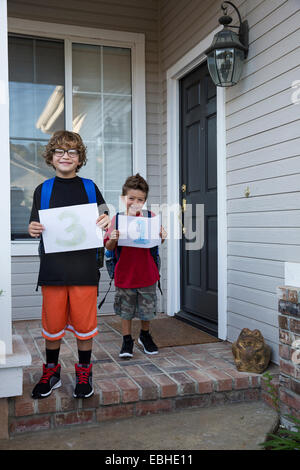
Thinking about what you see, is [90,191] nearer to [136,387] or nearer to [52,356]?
[52,356]

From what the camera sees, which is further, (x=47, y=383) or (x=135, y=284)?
(x=135, y=284)

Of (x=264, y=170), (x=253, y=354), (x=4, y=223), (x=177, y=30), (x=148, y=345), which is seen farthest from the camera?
(x=177, y=30)

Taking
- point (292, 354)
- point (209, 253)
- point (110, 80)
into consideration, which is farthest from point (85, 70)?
point (292, 354)

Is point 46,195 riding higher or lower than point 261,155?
lower

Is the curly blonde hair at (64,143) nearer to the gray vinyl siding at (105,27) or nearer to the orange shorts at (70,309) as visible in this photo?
the orange shorts at (70,309)

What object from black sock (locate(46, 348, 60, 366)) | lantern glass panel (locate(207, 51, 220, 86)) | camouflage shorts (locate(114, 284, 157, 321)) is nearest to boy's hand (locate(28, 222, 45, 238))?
black sock (locate(46, 348, 60, 366))

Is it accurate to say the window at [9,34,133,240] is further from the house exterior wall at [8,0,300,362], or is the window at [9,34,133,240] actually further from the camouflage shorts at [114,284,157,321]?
the camouflage shorts at [114,284,157,321]

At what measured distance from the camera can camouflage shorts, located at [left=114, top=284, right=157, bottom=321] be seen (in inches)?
126

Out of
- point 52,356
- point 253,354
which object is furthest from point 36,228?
point 253,354

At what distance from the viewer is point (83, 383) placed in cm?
244

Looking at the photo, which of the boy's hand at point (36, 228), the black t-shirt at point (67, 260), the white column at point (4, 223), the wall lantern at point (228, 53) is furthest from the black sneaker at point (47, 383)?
the wall lantern at point (228, 53)

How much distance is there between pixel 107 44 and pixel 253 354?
3.28 metres

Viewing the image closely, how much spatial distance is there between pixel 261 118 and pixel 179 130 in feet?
5.00

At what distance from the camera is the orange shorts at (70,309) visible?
2.42m
